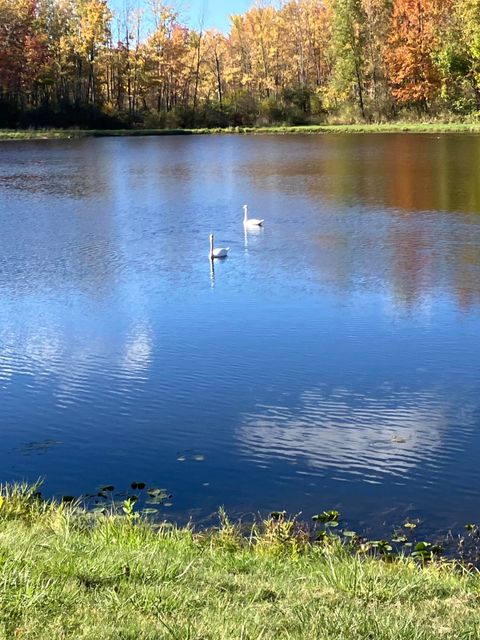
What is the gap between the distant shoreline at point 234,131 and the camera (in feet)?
178

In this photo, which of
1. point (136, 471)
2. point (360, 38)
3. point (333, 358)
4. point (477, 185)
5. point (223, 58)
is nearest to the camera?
point (136, 471)

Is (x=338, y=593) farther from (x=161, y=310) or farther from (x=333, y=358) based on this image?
(x=161, y=310)

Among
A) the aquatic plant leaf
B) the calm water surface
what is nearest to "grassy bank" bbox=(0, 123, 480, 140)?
the calm water surface

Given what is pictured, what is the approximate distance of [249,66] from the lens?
264 feet

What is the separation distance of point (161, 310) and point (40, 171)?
2450 centimetres

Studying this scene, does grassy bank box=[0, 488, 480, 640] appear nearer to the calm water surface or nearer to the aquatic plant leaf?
the aquatic plant leaf

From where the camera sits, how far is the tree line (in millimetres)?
60031

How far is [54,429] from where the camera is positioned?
8219 mm

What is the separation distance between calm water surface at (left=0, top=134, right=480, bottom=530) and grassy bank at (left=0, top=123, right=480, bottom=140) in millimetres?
31510

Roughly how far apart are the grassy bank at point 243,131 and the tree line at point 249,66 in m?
3.39

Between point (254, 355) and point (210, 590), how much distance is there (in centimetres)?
620

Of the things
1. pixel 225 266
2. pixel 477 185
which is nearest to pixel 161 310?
pixel 225 266

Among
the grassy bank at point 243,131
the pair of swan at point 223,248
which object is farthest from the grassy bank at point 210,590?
the grassy bank at point 243,131

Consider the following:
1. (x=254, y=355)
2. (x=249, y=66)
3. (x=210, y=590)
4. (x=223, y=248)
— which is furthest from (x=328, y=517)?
(x=249, y=66)
